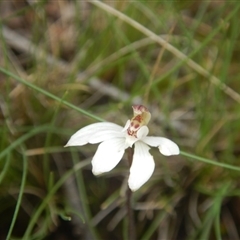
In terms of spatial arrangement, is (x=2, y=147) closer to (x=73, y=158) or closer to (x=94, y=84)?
(x=73, y=158)

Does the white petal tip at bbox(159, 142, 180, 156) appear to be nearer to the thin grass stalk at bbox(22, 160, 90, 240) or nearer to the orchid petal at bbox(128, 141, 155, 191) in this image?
the orchid petal at bbox(128, 141, 155, 191)

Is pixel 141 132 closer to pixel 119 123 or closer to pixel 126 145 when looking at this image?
pixel 126 145

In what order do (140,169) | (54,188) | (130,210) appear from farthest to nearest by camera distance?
(54,188) < (130,210) < (140,169)

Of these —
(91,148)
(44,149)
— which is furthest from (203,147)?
(44,149)

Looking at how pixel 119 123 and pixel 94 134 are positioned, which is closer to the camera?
pixel 94 134

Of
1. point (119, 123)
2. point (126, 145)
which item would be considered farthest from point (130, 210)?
point (119, 123)

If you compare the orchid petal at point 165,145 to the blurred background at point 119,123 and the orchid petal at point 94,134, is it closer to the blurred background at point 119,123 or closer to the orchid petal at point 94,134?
the orchid petal at point 94,134

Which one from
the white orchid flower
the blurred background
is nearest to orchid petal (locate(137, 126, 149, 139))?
the white orchid flower
